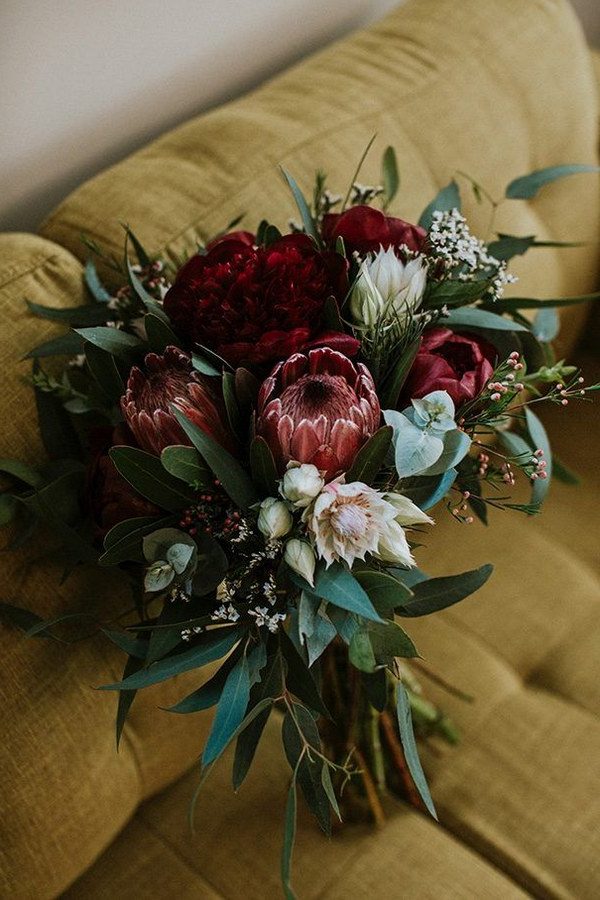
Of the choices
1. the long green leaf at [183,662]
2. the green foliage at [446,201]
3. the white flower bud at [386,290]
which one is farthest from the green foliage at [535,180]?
the long green leaf at [183,662]

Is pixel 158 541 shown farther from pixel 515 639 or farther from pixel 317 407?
pixel 515 639

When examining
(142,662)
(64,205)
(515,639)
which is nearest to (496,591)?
(515,639)

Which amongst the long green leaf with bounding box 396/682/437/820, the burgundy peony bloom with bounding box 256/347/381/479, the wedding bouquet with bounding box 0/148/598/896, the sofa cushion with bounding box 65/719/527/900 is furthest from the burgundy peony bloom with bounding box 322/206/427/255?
the sofa cushion with bounding box 65/719/527/900

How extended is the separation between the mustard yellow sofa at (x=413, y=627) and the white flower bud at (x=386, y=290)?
0.96 ft

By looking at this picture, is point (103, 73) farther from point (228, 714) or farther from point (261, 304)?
point (228, 714)

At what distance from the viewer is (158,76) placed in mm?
1005

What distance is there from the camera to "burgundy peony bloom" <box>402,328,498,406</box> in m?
0.62

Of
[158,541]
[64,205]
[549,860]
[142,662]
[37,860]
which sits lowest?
[549,860]

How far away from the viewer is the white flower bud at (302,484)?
0.54 metres

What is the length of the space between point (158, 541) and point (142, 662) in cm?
13

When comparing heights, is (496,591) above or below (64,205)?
below

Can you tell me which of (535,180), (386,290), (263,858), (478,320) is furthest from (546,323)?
(263,858)

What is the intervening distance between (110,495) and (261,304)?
19 centimetres

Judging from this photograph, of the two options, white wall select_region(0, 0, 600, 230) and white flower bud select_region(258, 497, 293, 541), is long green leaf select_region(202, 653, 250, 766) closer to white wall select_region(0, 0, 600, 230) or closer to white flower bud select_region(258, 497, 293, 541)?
white flower bud select_region(258, 497, 293, 541)
